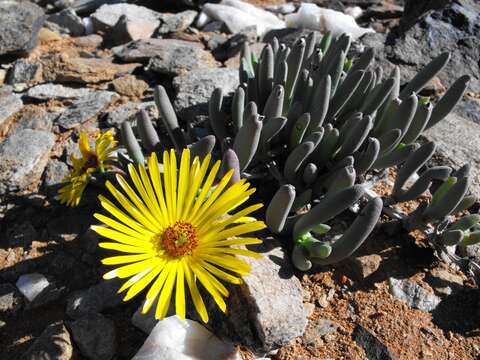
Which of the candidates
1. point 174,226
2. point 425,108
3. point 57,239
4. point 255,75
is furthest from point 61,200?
point 425,108

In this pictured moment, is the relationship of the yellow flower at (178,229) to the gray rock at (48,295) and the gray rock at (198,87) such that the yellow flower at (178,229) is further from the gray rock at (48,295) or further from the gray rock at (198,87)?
the gray rock at (198,87)

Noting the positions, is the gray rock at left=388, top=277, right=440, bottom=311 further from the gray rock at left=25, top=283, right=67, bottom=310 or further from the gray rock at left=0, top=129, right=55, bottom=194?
the gray rock at left=0, top=129, right=55, bottom=194

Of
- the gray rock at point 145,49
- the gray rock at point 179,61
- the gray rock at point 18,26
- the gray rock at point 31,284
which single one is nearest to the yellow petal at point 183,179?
the gray rock at point 31,284

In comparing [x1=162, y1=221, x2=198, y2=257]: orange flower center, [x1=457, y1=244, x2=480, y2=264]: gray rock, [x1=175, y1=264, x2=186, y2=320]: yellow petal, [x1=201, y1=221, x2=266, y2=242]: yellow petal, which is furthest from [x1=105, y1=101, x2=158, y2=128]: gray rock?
[x1=457, y1=244, x2=480, y2=264]: gray rock

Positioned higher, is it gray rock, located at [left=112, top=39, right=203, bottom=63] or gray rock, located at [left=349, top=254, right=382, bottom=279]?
gray rock, located at [left=349, top=254, right=382, bottom=279]

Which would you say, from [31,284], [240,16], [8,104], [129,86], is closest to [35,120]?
[8,104]

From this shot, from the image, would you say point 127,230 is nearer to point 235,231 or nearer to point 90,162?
point 235,231
